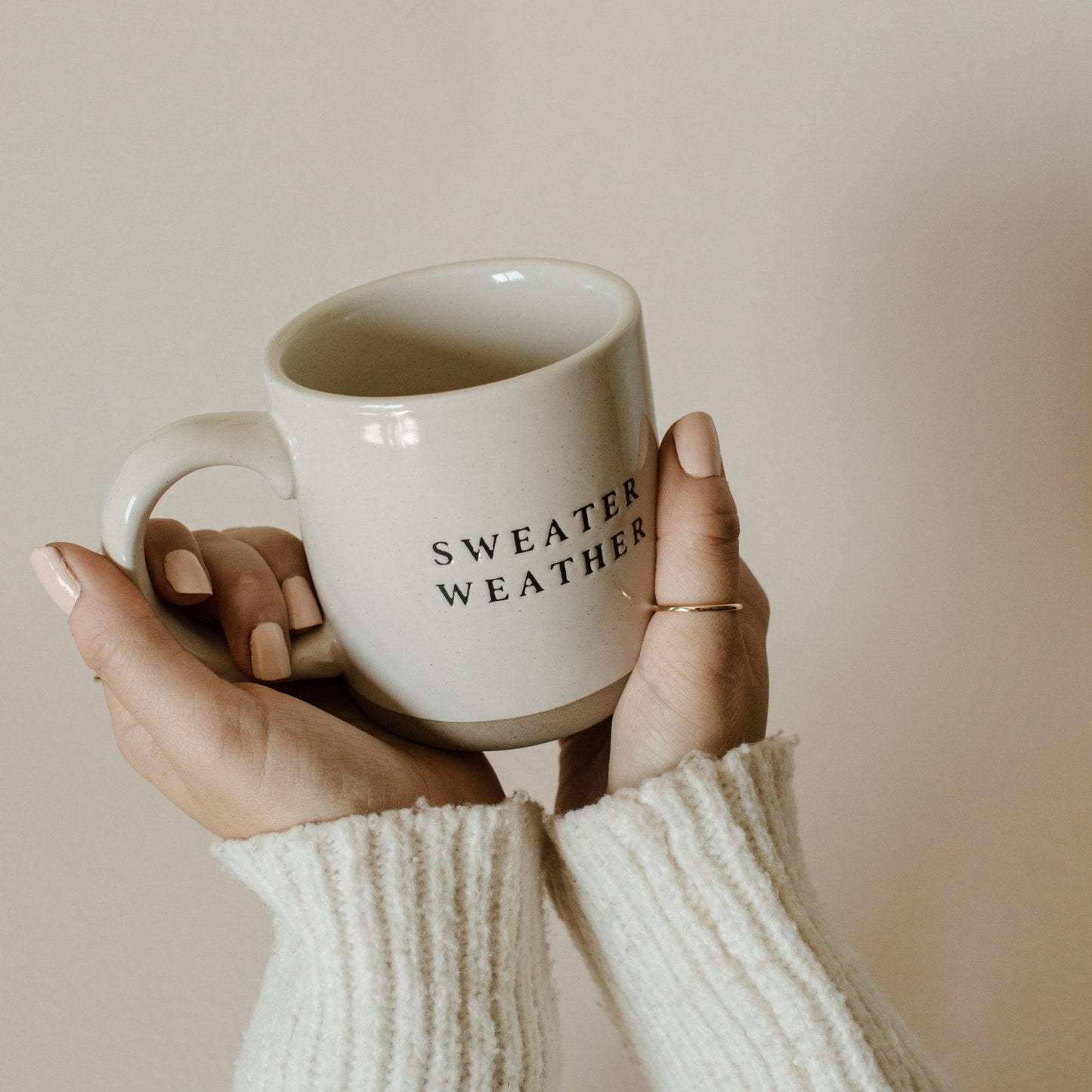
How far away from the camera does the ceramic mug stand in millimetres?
527

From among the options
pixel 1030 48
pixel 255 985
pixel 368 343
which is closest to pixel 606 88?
pixel 1030 48

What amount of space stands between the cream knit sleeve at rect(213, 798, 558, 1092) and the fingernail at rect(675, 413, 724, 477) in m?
0.22

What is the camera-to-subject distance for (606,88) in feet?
3.71

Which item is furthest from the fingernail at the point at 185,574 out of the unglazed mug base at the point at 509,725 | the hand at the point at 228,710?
the unglazed mug base at the point at 509,725

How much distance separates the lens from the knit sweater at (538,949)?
1.97 ft

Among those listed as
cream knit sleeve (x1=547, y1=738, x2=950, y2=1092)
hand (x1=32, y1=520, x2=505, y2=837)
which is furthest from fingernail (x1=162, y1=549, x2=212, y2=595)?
cream knit sleeve (x1=547, y1=738, x2=950, y2=1092)

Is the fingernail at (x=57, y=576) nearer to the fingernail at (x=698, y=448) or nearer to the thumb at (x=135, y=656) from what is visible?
the thumb at (x=135, y=656)

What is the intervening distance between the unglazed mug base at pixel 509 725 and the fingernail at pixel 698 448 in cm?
12

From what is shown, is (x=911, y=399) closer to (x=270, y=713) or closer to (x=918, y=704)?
(x=918, y=704)

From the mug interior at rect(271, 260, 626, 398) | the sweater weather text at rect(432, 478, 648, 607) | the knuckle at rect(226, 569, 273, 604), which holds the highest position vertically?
the mug interior at rect(271, 260, 626, 398)

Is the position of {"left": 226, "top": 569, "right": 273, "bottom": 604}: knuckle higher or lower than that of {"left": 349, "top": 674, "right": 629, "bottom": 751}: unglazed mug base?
higher

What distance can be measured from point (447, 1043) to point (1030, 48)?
3.31ft

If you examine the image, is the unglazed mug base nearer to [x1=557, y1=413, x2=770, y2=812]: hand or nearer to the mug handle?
[x1=557, y1=413, x2=770, y2=812]: hand

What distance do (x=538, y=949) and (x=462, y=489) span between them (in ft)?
1.02
